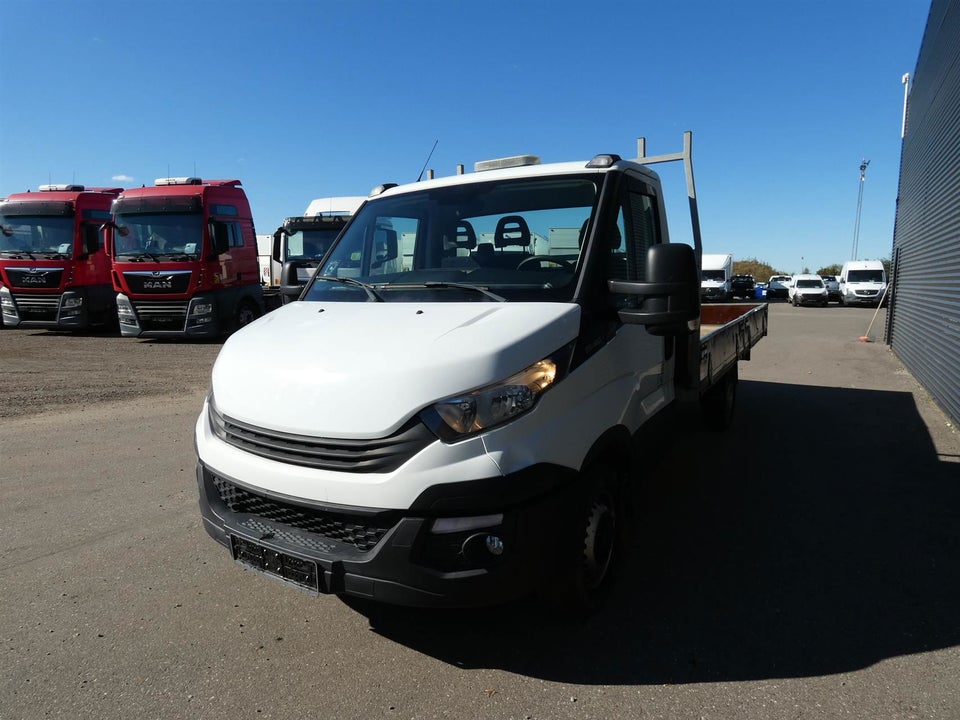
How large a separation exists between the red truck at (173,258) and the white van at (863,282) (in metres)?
29.4

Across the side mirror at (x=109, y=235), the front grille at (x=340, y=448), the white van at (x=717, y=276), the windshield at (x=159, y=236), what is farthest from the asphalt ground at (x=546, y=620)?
the white van at (x=717, y=276)

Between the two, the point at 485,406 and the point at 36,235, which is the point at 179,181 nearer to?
the point at 36,235

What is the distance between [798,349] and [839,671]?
13.1 meters

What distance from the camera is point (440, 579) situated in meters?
2.35

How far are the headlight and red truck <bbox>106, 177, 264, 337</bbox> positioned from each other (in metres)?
12.5

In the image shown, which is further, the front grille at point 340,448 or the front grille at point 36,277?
the front grille at point 36,277

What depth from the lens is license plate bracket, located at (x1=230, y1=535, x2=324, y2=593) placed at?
2.45 metres

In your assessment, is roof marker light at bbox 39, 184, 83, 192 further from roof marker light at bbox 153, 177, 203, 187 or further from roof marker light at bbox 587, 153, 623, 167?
roof marker light at bbox 587, 153, 623, 167

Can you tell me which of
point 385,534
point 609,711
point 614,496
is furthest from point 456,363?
point 609,711

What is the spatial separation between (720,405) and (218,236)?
36.1 feet

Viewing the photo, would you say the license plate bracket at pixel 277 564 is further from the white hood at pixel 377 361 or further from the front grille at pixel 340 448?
the white hood at pixel 377 361

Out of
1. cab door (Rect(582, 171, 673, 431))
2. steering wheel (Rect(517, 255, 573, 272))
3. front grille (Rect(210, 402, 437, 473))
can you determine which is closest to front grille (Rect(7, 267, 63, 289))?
front grille (Rect(210, 402, 437, 473))

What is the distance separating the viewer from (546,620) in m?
3.04

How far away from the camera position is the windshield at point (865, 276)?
3122 cm
